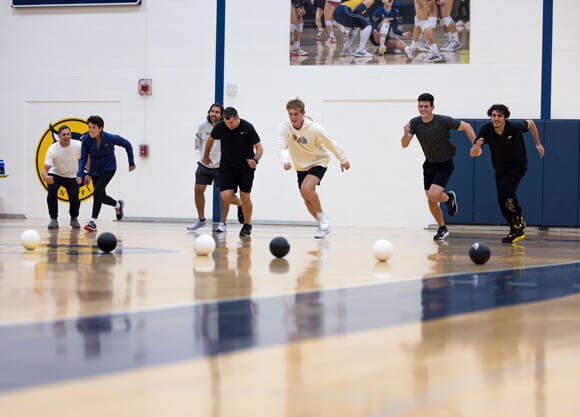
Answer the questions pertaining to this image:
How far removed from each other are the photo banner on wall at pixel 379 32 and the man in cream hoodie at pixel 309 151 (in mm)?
6818

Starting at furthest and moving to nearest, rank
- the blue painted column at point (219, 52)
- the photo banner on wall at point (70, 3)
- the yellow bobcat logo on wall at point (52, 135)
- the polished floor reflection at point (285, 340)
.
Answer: the yellow bobcat logo on wall at point (52, 135), the photo banner on wall at point (70, 3), the blue painted column at point (219, 52), the polished floor reflection at point (285, 340)

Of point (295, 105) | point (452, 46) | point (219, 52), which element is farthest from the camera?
point (219, 52)

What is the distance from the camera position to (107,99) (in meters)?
21.3

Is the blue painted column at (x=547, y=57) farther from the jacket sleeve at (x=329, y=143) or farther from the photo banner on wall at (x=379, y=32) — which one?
the jacket sleeve at (x=329, y=143)

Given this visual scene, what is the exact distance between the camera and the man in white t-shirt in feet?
51.8

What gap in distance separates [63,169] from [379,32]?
24.8ft

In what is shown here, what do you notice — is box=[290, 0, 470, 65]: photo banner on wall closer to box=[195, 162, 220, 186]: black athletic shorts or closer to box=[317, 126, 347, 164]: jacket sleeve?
box=[195, 162, 220, 186]: black athletic shorts

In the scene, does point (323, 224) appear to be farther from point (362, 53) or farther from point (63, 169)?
point (362, 53)

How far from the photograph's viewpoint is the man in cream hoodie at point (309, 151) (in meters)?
13.2

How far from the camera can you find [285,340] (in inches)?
153

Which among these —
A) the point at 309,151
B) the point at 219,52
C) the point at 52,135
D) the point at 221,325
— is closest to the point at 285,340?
the point at 221,325

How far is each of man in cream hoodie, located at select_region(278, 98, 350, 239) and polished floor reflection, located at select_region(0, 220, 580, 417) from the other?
5533 mm

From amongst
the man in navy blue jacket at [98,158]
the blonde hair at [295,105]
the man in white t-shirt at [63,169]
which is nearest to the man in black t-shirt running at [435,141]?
the blonde hair at [295,105]

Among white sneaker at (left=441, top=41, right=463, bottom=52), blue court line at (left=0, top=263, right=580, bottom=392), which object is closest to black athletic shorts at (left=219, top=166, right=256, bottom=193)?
white sneaker at (left=441, top=41, right=463, bottom=52)
